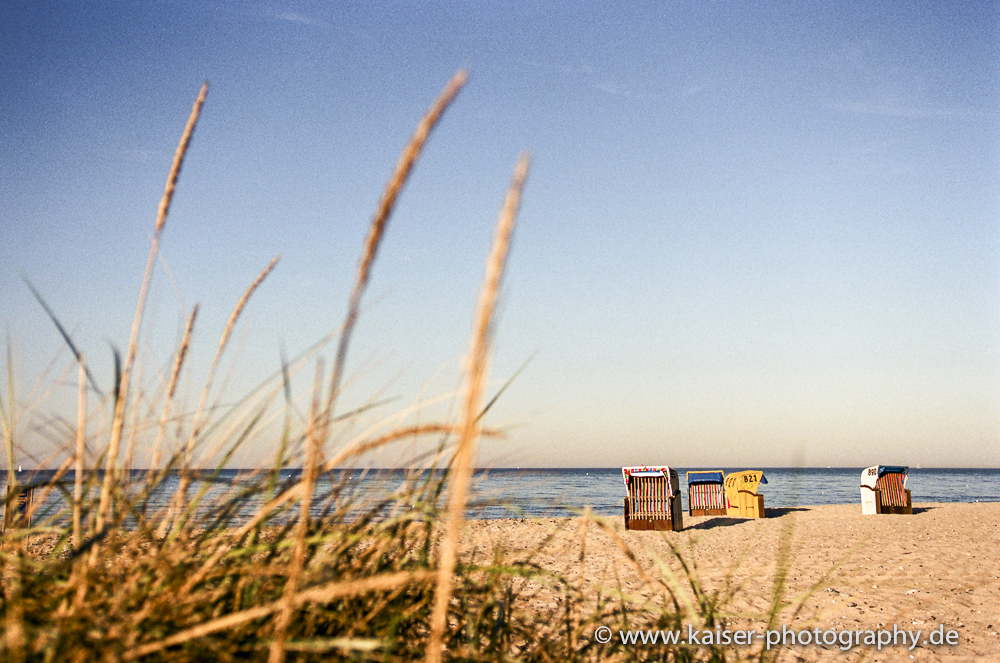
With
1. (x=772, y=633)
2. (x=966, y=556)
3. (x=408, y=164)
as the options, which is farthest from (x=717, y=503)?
(x=408, y=164)

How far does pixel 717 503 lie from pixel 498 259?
17236mm

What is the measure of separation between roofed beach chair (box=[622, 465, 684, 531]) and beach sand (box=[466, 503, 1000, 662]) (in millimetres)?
363

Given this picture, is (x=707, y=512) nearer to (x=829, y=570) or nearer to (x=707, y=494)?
(x=707, y=494)

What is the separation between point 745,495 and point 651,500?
162 inches

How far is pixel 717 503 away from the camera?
1625 centimetres

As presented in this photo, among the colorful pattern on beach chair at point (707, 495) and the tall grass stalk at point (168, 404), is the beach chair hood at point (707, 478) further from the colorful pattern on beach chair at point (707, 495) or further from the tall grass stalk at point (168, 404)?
the tall grass stalk at point (168, 404)

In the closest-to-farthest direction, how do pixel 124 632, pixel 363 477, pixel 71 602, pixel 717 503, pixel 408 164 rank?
pixel 408 164, pixel 124 632, pixel 71 602, pixel 363 477, pixel 717 503

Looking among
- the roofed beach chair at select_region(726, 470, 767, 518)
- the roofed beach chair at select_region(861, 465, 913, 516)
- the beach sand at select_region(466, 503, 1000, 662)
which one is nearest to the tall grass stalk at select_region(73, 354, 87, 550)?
the beach sand at select_region(466, 503, 1000, 662)

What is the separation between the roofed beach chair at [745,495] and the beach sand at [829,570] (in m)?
0.79

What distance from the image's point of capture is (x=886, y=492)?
15922mm

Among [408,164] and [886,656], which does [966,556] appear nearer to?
[886,656]

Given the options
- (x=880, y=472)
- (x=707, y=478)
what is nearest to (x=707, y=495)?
(x=707, y=478)

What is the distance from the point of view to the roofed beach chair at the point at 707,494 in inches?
632

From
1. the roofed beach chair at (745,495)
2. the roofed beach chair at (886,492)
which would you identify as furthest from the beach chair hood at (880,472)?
the roofed beach chair at (745,495)
